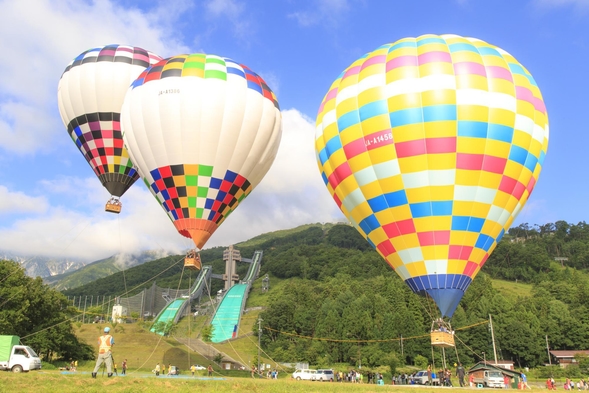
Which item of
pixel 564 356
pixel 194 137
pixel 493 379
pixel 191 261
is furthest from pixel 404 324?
pixel 194 137

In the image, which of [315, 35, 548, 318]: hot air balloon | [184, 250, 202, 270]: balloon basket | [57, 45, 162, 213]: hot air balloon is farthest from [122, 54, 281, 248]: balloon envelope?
[315, 35, 548, 318]: hot air balloon

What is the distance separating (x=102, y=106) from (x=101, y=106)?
0.06m

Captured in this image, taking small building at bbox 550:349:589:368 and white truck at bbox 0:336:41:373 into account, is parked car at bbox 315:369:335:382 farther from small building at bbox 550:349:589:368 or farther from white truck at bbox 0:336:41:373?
small building at bbox 550:349:589:368

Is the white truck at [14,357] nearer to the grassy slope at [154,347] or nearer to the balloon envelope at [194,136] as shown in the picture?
the balloon envelope at [194,136]

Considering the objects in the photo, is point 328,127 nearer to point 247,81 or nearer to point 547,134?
point 247,81

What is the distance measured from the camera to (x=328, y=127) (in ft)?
65.1

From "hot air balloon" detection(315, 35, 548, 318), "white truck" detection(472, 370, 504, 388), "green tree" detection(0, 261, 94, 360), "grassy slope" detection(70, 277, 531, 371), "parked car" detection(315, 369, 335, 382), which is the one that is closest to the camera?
"hot air balloon" detection(315, 35, 548, 318)

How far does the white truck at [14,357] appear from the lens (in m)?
17.0

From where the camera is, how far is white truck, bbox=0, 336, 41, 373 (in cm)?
1695

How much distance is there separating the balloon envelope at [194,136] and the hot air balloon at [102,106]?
3.44m

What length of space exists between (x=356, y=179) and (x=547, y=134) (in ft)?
25.8

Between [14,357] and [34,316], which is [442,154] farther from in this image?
[34,316]

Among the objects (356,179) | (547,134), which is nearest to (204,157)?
(356,179)

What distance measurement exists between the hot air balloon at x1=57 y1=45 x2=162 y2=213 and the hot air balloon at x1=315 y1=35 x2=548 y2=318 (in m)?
13.2
